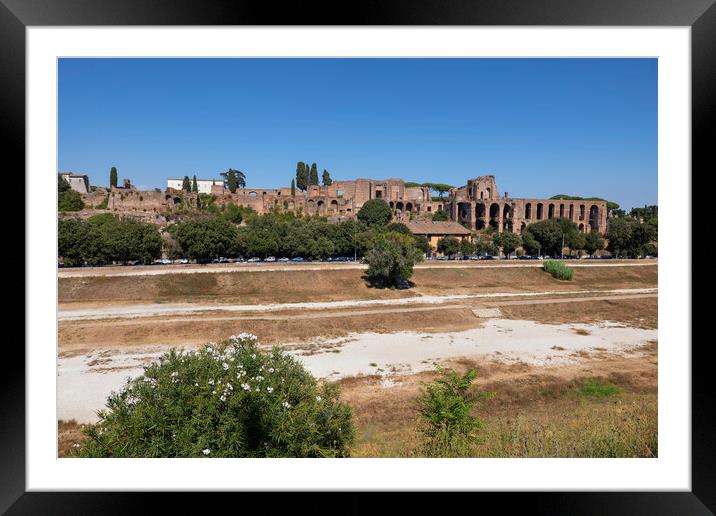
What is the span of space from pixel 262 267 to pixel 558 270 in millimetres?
20534

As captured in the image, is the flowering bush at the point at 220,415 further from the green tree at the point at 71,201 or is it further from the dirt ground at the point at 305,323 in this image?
the green tree at the point at 71,201

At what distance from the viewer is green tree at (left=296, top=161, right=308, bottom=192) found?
50031 mm

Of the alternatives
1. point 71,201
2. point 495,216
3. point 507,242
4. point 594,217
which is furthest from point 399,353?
point 594,217

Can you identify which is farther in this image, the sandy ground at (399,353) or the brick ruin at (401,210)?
the brick ruin at (401,210)

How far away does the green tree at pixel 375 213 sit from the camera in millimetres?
42344

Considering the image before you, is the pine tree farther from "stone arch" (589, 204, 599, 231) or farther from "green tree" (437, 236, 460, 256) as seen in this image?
"stone arch" (589, 204, 599, 231)

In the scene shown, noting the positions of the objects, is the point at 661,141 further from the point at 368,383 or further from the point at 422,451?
the point at 368,383

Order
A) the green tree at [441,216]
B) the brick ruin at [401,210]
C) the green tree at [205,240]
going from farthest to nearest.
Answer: the green tree at [441,216] < the brick ruin at [401,210] < the green tree at [205,240]

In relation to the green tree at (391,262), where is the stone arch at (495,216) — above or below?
above

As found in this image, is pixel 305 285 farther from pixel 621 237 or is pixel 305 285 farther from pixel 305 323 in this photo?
pixel 621 237

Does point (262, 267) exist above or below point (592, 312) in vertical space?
above

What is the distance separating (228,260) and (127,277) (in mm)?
7054

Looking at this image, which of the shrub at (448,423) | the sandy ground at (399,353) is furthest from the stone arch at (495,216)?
the shrub at (448,423)
